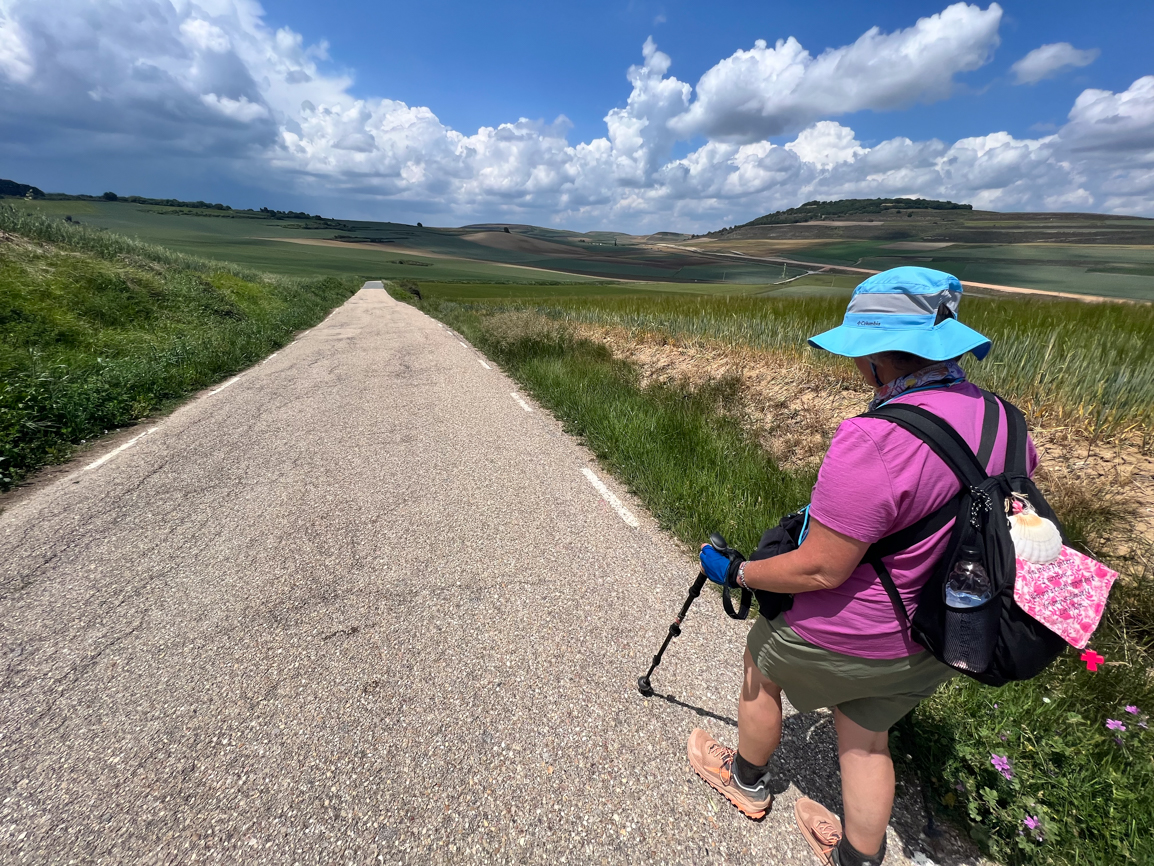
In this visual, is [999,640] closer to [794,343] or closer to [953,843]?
[953,843]

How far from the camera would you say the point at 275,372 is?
10.6 m

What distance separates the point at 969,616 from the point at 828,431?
5066 millimetres

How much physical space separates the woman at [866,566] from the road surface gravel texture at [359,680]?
0.55 metres

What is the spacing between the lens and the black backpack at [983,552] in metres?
1.22

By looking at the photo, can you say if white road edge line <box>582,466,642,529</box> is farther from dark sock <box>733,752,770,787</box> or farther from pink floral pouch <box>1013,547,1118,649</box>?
pink floral pouch <box>1013,547,1118,649</box>

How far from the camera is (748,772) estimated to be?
1958mm

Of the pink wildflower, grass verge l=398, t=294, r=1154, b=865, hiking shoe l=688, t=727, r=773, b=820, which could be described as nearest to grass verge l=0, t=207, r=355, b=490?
hiking shoe l=688, t=727, r=773, b=820

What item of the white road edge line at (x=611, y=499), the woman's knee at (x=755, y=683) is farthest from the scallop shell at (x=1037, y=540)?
the white road edge line at (x=611, y=499)

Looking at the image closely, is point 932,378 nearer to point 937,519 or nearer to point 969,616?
point 937,519

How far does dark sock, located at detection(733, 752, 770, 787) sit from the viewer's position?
195 cm

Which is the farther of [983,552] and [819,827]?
[819,827]

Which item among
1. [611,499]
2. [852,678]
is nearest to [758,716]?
[852,678]

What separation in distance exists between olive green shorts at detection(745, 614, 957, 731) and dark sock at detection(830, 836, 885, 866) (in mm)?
445

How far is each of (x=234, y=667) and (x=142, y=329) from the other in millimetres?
12466
